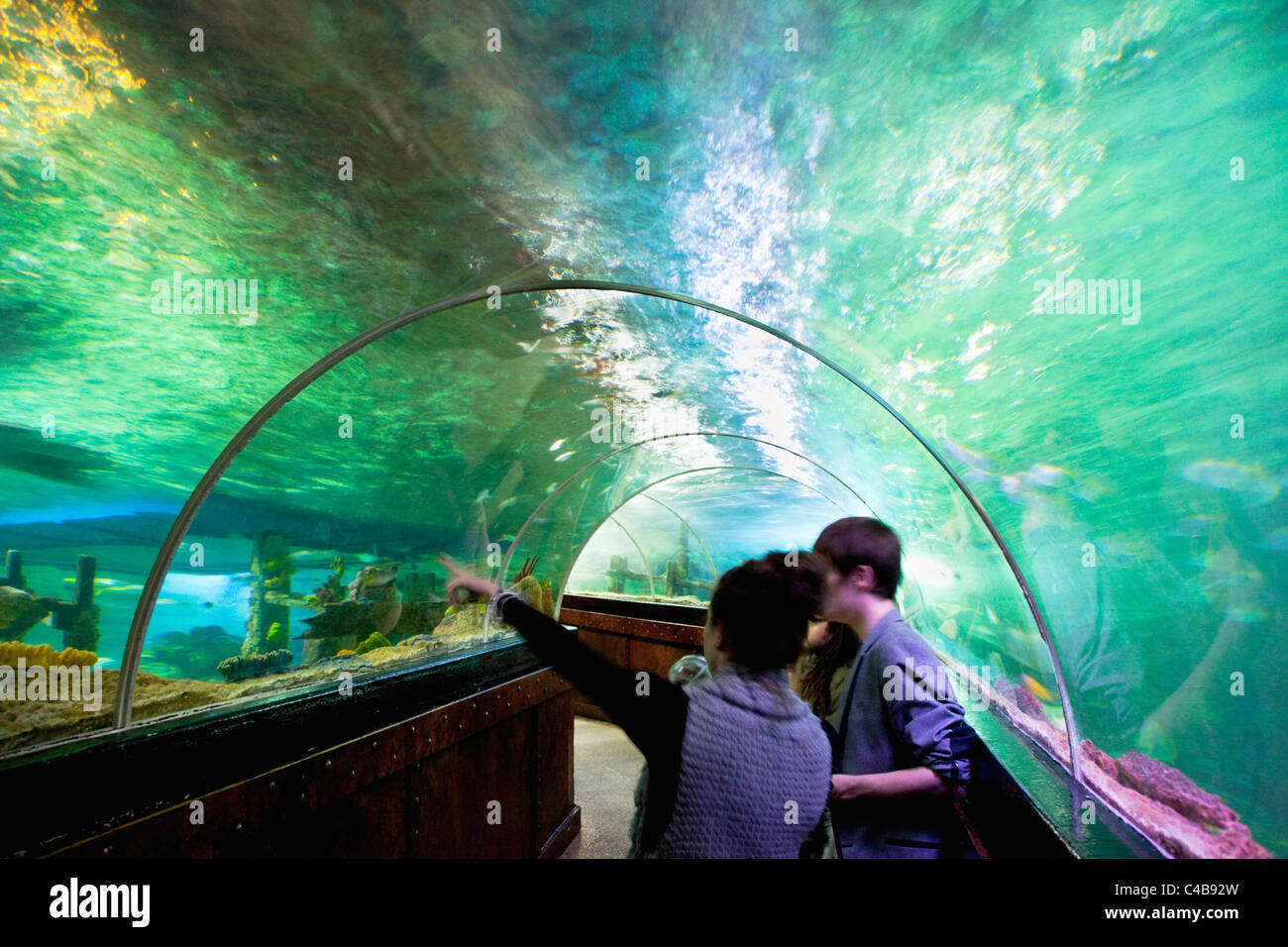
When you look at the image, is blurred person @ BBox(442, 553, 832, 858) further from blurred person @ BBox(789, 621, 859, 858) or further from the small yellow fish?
the small yellow fish

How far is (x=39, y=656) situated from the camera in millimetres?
2727

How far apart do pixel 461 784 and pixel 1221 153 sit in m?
5.34

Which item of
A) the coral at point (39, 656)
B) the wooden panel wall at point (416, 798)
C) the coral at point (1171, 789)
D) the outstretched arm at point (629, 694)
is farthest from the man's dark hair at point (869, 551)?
the coral at point (39, 656)

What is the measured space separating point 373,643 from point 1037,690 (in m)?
5.88

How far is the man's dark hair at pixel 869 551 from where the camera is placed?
7.06ft

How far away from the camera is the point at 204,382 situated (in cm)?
393

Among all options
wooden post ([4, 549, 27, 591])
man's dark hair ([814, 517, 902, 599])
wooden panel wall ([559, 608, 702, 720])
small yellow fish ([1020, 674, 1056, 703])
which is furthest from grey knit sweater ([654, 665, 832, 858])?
wooden panel wall ([559, 608, 702, 720])

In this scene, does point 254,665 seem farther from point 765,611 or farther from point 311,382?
point 765,611

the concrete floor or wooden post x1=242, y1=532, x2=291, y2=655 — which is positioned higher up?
wooden post x1=242, y1=532, x2=291, y2=655

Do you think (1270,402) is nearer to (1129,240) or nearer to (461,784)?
(1129,240)

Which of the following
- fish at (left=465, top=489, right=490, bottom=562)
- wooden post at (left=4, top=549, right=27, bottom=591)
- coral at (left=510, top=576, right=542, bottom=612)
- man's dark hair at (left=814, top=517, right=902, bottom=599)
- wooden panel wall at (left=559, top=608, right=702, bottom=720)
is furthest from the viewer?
wooden panel wall at (left=559, top=608, right=702, bottom=720)

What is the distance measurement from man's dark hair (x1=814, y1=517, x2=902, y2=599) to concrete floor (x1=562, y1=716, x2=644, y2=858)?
341 cm

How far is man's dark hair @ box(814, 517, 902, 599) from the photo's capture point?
2152mm

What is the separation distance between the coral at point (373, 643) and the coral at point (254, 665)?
69cm
